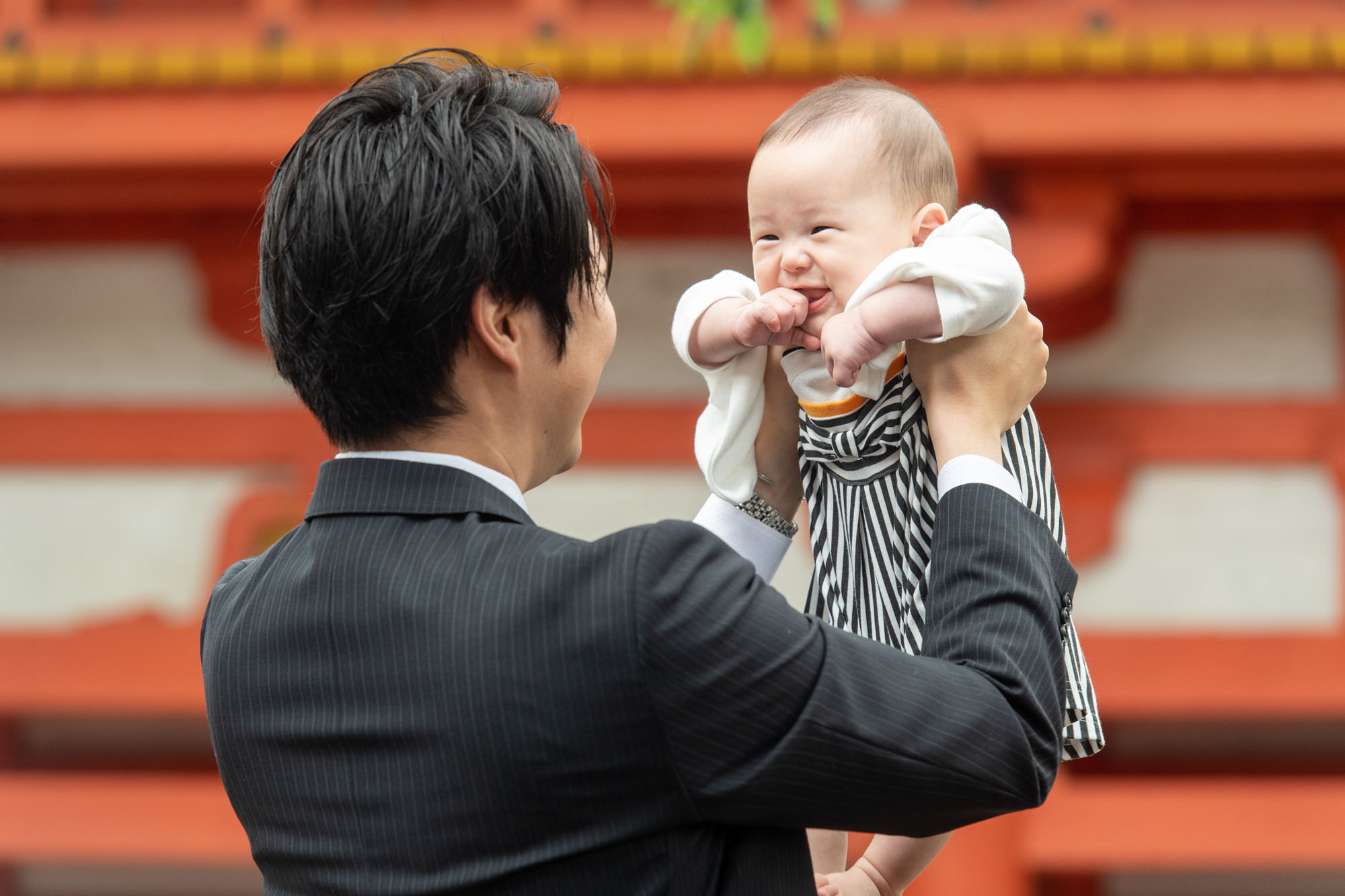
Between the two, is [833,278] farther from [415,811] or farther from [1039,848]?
[1039,848]

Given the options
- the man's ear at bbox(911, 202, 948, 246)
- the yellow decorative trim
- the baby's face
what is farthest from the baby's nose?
the yellow decorative trim

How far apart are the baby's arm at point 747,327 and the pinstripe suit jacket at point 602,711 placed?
32 cm

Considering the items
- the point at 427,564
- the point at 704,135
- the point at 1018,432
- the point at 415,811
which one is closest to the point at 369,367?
the point at 427,564

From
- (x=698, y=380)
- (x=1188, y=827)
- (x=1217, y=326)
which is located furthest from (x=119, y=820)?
(x=1217, y=326)

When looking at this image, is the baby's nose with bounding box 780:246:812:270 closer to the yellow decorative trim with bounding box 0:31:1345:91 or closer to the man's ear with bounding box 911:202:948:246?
the man's ear with bounding box 911:202:948:246

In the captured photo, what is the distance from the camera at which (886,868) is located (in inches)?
51.8

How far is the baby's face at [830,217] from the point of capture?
125cm

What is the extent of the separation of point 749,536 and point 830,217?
33cm

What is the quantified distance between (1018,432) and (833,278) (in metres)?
0.23

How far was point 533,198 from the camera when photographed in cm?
101

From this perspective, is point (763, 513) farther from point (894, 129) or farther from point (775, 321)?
point (894, 129)

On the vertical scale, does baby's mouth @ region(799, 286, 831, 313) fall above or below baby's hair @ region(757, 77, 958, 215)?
below

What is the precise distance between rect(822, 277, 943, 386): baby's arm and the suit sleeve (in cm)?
21

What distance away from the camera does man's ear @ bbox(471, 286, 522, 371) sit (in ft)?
3.27
